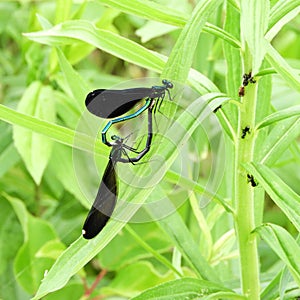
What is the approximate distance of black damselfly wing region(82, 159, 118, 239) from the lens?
579 mm

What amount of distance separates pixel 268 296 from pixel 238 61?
0.85 ft

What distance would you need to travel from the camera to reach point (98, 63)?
6.09 ft

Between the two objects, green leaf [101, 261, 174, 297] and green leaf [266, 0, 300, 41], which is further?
green leaf [101, 261, 174, 297]

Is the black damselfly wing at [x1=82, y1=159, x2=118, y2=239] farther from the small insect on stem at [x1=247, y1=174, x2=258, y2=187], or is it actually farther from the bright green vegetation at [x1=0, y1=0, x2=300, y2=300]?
the small insect on stem at [x1=247, y1=174, x2=258, y2=187]

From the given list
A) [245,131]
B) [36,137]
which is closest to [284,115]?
[245,131]

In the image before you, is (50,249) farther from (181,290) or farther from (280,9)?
(280,9)

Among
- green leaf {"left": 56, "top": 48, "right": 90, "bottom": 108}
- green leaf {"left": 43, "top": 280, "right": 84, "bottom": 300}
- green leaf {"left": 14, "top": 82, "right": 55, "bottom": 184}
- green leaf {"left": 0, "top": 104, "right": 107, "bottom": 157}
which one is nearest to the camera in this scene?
green leaf {"left": 0, "top": 104, "right": 107, "bottom": 157}

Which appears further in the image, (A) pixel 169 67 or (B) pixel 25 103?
(B) pixel 25 103

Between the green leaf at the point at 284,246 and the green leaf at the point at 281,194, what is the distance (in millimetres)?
32

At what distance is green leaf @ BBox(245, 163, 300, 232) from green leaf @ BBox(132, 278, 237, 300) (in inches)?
5.2

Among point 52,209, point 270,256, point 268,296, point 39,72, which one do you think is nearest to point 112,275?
point 52,209

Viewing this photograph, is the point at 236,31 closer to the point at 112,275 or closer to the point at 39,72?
the point at 39,72

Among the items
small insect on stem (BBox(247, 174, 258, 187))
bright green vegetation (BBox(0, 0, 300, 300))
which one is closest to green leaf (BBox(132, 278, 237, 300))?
bright green vegetation (BBox(0, 0, 300, 300))

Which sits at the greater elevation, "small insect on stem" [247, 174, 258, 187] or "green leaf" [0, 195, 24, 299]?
"green leaf" [0, 195, 24, 299]
